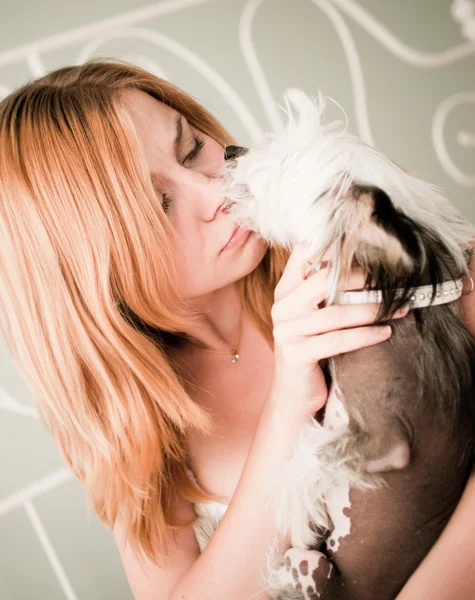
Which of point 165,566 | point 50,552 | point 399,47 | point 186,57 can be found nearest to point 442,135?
point 399,47

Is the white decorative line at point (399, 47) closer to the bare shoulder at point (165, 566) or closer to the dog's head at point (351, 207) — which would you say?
the dog's head at point (351, 207)

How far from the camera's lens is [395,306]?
70 cm

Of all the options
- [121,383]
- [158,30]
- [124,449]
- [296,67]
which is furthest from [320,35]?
[124,449]

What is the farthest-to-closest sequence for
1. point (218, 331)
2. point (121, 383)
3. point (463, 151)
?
point (463, 151)
point (218, 331)
point (121, 383)

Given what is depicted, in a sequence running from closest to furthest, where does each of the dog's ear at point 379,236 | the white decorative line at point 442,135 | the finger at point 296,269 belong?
the dog's ear at point 379,236
the finger at point 296,269
the white decorative line at point 442,135

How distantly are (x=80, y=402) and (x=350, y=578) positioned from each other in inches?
27.7

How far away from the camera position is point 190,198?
0.93 m

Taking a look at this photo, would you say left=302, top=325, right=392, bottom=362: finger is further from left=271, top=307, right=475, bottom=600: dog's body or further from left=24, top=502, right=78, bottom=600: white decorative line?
left=24, top=502, right=78, bottom=600: white decorative line

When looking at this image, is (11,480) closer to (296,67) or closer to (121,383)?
(121,383)

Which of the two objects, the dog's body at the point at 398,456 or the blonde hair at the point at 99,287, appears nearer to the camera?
the dog's body at the point at 398,456

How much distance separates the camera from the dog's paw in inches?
30.3

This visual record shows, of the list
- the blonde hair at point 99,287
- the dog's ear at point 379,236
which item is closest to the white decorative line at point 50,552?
the blonde hair at point 99,287

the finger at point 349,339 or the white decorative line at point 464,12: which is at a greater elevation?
the white decorative line at point 464,12

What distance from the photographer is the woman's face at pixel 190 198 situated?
921mm
